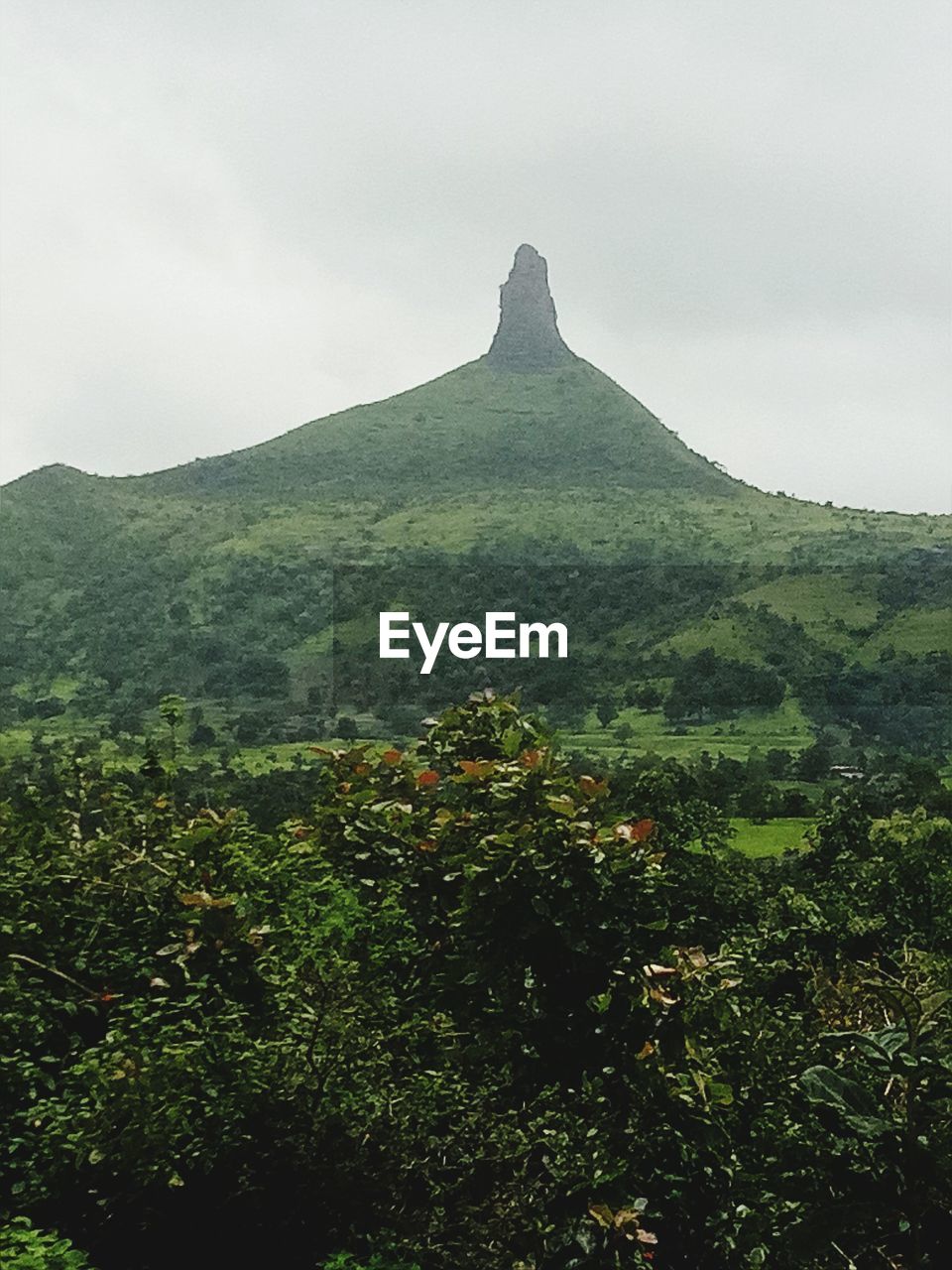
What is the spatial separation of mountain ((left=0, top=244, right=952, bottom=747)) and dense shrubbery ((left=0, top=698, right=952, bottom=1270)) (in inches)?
1888

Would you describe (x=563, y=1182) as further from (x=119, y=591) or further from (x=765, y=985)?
(x=119, y=591)

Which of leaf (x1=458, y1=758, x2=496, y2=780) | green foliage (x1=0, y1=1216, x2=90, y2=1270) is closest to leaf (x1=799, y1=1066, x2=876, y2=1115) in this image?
leaf (x1=458, y1=758, x2=496, y2=780)

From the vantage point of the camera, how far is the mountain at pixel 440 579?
206ft

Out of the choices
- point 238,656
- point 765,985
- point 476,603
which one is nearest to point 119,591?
point 238,656

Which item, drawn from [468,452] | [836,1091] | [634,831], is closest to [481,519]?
[468,452]

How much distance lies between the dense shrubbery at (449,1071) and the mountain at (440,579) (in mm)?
47961

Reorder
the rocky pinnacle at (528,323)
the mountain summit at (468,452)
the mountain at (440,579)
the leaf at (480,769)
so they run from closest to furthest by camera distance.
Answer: the leaf at (480,769) → the mountain at (440,579) → the mountain summit at (468,452) → the rocky pinnacle at (528,323)

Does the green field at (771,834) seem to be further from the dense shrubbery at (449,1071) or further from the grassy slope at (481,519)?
the grassy slope at (481,519)

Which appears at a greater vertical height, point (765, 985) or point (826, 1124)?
point (826, 1124)

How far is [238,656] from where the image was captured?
227 ft

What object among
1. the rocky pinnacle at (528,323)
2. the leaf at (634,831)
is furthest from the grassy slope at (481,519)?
the leaf at (634,831)

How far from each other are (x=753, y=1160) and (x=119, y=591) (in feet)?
241

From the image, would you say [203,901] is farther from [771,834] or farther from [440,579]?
[440,579]

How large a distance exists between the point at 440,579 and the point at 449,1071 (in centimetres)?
6991
